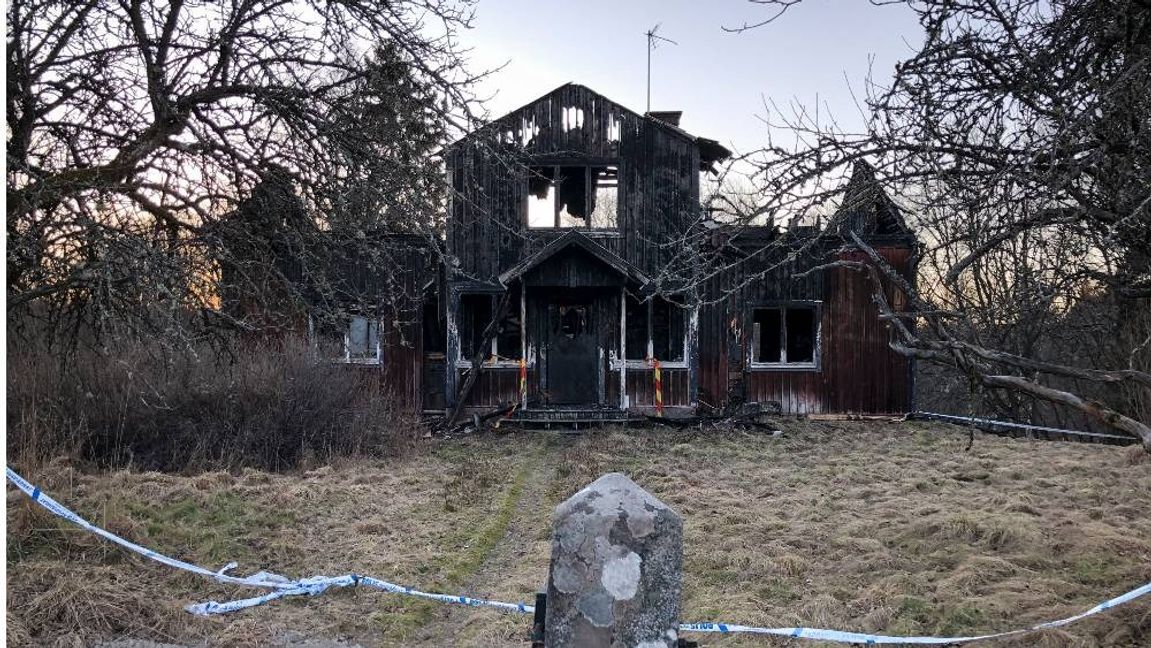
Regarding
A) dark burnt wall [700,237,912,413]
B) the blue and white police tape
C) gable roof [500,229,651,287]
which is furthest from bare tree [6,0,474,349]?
dark burnt wall [700,237,912,413]

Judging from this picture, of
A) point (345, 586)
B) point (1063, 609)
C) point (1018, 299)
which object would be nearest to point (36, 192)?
point (345, 586)

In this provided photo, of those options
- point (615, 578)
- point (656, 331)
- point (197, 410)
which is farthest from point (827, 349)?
point (615, 578)

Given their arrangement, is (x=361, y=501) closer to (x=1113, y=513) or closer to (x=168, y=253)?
(x=168, y=253)

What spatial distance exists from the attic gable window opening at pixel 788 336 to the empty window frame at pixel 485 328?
554 centimetres

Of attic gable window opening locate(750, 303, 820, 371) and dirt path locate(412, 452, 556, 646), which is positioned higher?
attic gable window opening locate(750, 303, 820, 371)

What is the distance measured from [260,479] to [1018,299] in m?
8.30

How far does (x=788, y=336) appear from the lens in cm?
1883

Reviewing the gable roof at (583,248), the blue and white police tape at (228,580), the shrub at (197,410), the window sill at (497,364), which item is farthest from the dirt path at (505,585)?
the window sill at (497,364)

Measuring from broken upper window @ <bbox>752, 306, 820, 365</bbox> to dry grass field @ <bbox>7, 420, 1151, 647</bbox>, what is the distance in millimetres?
7064

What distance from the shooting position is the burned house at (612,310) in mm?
16781

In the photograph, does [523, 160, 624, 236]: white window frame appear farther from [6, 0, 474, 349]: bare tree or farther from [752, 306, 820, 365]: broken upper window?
[6, 0, 474, 349]: bare tree

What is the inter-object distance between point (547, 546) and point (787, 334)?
12.5 meters

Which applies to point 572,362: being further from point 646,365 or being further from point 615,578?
point 615,578

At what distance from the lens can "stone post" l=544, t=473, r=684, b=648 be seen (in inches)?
93.9
